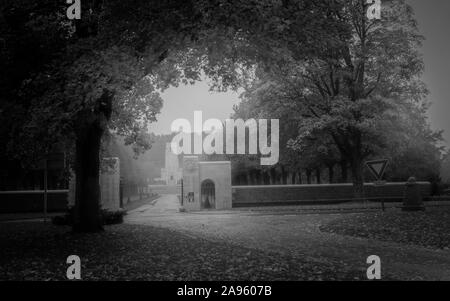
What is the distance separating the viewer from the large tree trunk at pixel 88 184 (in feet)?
47.0

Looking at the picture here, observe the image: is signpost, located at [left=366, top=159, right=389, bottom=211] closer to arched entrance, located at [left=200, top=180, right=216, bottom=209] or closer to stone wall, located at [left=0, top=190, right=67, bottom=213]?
arched entrance, located at [left=200, top=180, right=216, bottom=209]

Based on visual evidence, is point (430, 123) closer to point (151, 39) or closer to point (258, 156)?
point (258, 156)

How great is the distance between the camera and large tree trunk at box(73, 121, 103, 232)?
14320 mm

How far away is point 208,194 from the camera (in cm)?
3378

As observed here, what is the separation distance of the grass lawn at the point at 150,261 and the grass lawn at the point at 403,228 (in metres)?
5.09

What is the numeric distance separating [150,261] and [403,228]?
9.14 metres

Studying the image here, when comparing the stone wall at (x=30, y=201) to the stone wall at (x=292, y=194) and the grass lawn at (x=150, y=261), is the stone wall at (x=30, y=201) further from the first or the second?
the grass lawn at (x=150, y=261)

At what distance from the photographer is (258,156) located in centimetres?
4503

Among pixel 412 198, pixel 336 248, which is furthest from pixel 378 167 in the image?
pixel 336 248

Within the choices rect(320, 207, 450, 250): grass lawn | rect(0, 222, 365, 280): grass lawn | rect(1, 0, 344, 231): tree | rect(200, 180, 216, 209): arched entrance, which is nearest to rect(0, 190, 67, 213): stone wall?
rect(200, 180, 216, 209): arched entrance

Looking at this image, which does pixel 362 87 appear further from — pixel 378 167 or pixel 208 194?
pixel 208 194

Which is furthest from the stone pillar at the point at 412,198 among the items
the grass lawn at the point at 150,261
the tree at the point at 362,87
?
the grass lawn at the point at 150,261
